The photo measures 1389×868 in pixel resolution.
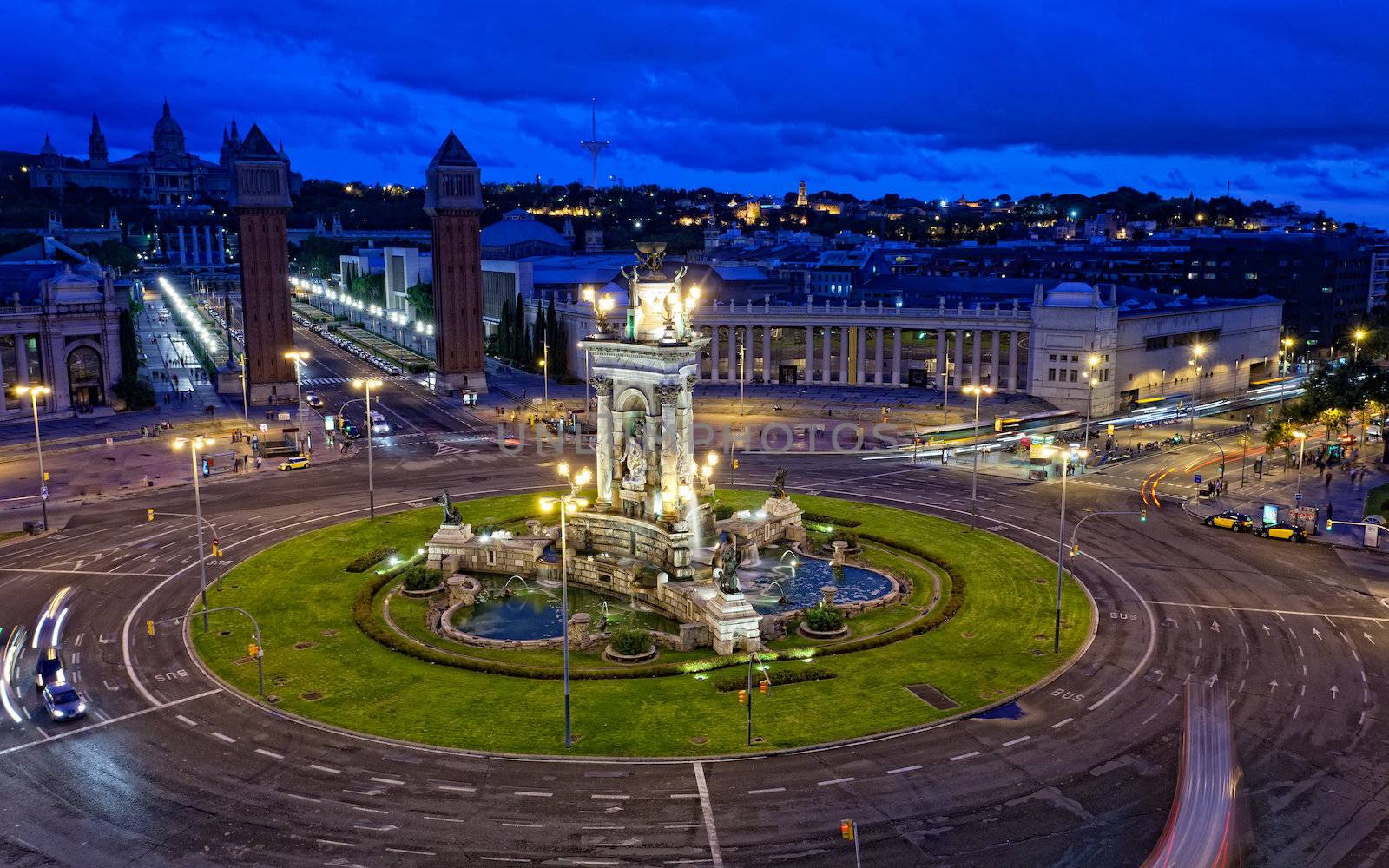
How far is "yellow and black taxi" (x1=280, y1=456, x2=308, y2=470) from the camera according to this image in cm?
10675

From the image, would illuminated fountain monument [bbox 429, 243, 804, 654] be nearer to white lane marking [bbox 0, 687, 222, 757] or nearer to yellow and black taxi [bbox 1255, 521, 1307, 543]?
white lane marking [bbox 0, 687, 222, 757]

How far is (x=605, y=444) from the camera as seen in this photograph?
75312mm

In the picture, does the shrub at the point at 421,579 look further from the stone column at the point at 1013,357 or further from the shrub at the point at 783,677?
the stone column at the point at 1013,357

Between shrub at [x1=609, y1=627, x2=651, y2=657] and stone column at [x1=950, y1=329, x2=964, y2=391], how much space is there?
4273 inches

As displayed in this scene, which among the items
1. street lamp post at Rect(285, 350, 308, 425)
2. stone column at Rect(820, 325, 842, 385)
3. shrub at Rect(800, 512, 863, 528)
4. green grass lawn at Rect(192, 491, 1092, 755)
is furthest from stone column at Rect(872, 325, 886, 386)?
green grass lawn at Rect(192, 491, 1092, 755)

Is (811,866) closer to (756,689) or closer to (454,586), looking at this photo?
(756,689)

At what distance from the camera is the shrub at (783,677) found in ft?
174

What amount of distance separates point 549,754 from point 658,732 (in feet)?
16.7

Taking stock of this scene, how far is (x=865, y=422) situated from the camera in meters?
137

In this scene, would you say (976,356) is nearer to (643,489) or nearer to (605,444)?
(605,444)

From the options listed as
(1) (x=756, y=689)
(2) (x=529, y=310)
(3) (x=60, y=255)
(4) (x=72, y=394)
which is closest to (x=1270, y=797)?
(1) (x=756, y=689)

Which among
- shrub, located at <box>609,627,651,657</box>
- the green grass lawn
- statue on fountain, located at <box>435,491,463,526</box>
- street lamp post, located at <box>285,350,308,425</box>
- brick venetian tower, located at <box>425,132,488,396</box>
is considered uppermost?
brick venetian tower, located at <box>425,132,488,396</box>

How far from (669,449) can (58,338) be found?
335ft

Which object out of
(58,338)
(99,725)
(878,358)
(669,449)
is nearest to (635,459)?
(669,449)
